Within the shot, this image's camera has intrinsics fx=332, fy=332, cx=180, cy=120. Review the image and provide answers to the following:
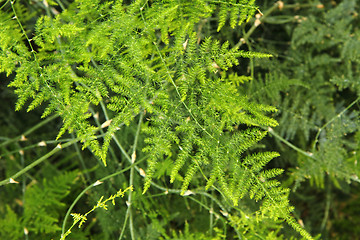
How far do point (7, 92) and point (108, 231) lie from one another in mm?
705

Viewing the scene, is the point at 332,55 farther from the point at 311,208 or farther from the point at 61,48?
the point at 61,48

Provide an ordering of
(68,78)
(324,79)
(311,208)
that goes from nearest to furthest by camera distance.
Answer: (68,78) → (324,79) → (311,208)

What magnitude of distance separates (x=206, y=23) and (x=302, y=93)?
1.52 ft

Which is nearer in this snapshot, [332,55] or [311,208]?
[332,55]

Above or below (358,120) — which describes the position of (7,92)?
above

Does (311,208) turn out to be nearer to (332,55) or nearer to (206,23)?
(332,55)

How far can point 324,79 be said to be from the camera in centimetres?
134

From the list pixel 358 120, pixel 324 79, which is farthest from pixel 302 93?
pixel 358 120

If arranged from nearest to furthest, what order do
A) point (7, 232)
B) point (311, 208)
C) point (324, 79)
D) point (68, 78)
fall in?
point (68, 78) < point (7, 232) < point (324, 79) < point (311, 208)

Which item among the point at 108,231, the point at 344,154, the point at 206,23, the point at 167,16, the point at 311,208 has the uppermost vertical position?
the point at 167,16

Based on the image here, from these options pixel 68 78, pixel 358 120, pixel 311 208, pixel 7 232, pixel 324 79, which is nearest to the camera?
pixel 68 78

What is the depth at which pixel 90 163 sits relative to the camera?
1.37 meters

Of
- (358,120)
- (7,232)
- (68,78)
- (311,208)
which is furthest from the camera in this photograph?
(311,208)

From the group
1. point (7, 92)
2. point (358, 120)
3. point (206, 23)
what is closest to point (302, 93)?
point (358, 120)
